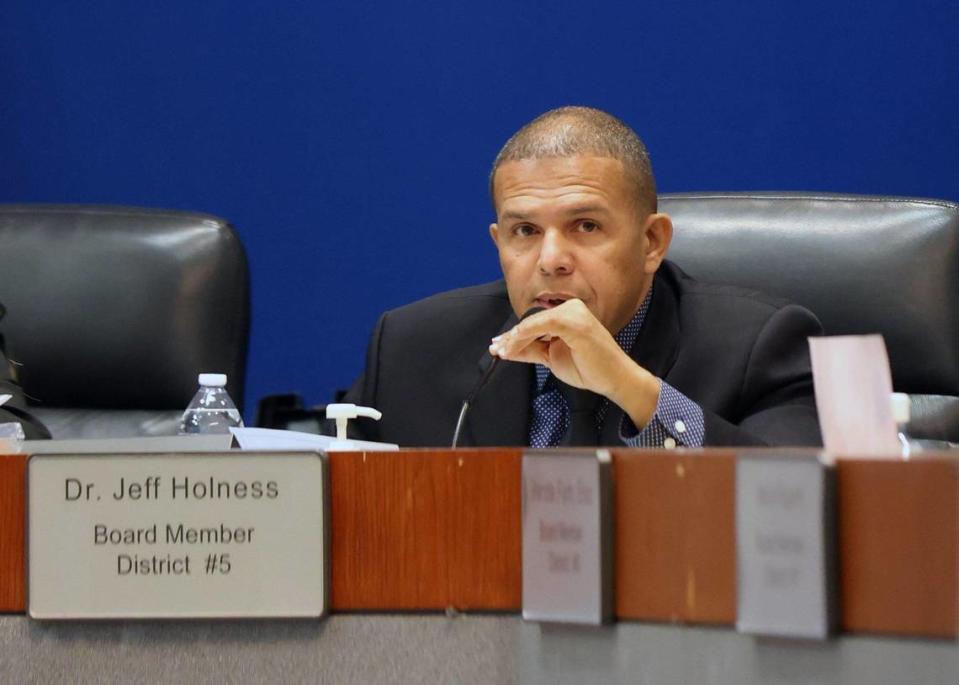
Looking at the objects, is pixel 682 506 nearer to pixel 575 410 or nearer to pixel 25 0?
pixel 575 410

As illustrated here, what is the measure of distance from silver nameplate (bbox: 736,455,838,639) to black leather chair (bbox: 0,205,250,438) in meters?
1.53

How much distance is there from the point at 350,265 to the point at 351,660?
2.09m

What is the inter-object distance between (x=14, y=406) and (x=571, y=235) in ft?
2.60

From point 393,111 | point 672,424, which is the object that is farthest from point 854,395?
point 393,111

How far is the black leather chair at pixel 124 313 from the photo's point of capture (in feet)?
6.66

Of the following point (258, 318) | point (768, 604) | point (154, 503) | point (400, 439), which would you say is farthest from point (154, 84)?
point (768, 604)

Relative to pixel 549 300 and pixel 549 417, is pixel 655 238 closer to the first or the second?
pixel 549 300

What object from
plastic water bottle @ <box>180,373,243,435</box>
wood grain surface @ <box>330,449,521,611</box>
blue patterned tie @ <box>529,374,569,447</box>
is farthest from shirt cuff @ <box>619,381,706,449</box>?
wood grain surface @ <box>330,449,521,611</box>

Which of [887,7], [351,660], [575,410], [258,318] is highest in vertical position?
[887,7]

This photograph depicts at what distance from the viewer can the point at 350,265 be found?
276cm

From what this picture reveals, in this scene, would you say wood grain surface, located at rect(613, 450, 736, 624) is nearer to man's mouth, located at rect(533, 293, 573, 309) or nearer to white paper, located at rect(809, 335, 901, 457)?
white paper, located at rect(809, 335, 901, 457)

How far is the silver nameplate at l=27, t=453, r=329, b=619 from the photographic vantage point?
0.70 meters

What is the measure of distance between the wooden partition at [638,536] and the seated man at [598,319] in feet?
3.04

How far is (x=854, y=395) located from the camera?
643 mm
